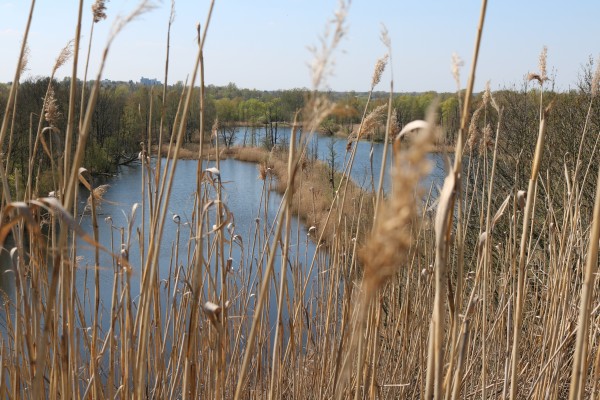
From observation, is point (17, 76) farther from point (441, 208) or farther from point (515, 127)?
point (515, 127)

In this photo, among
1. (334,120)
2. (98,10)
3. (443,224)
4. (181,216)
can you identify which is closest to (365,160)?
(181,216)

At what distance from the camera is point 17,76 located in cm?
86

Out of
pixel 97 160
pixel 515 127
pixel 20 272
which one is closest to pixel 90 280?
pixel 20 272

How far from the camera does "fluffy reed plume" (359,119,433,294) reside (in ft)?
1.20

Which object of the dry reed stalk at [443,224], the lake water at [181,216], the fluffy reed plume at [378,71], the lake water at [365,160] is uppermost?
the fluffy reed plume at [378,71]

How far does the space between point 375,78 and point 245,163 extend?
19.2 m

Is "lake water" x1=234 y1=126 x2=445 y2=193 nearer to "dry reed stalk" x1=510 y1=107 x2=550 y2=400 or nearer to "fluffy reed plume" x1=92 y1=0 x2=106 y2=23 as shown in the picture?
"dry reed stalk" x1=510 y1=107 x2=550 y2=400

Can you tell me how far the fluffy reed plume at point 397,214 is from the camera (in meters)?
0.37

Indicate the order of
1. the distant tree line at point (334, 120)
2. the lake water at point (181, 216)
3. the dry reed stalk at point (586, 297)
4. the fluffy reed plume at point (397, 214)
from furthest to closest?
the lake water at point (181, 216) < the distant tree line at point (334, 120) < the dry reed stalk at point (586, 297) < the fluffy reed plume at point (397, 214)

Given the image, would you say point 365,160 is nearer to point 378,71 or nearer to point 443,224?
point 378,71

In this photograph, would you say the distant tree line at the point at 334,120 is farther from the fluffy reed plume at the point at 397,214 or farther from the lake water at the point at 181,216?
the lake water at the point at 181,216

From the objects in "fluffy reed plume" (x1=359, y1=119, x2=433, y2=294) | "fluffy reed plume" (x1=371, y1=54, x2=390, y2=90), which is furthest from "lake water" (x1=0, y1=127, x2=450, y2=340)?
"fluffy reed plume" (x1=359, y1=119, x2=433, y2=294)

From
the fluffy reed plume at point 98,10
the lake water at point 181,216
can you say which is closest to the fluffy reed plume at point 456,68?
the fluffy reed plume at point 98,10

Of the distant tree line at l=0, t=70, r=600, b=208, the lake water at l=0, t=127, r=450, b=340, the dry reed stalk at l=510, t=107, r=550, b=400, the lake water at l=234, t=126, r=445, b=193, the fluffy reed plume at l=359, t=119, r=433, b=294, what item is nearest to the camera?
the fluffy reed plume at l=359, t=119, r=433, b=294
